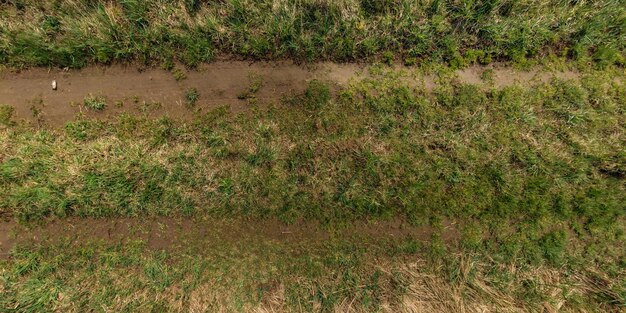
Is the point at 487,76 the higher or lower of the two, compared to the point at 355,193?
higher

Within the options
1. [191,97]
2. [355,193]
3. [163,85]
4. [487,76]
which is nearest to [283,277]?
[355,193]

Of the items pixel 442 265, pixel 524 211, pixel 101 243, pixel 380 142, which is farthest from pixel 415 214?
pixel 101 243

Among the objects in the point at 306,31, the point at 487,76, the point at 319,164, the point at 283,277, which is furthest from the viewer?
the point at 487,76

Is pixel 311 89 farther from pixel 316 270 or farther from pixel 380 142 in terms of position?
pixel 316 270

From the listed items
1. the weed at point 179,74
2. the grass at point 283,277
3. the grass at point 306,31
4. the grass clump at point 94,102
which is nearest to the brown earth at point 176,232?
the grass at point 283,277

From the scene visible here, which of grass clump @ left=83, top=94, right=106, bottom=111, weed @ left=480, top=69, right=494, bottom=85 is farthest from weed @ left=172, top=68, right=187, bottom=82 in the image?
weed @ left=480, top=69, right=494, bottom=85

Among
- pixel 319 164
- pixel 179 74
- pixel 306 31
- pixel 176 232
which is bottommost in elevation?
pixel 176 232

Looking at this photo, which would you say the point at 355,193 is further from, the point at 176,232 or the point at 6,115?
the point at 6,115
